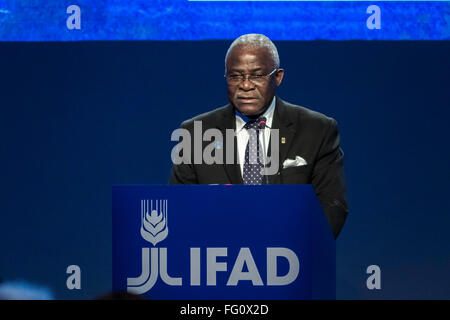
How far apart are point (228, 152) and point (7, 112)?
65.3 inches

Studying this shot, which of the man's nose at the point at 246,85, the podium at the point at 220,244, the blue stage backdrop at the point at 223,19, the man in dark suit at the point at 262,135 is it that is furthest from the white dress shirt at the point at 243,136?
the podium at the point at 220,244

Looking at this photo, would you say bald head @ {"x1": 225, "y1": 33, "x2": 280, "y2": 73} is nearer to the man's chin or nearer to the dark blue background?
the man's chin

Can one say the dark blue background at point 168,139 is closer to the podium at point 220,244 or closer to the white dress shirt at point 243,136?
the white dress shirt at point 243,136

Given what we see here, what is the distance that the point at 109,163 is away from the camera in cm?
386

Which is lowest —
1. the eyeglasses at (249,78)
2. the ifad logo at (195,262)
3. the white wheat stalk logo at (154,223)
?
the ifad logo at (195,262)

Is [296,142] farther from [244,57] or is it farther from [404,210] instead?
[404,210]

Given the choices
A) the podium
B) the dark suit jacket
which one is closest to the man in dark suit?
the dark suit jacket

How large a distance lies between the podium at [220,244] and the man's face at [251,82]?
127cm

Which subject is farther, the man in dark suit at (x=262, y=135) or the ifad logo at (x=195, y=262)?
the man in dark suit at (x=262, y=135)

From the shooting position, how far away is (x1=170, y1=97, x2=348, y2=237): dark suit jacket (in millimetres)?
2639

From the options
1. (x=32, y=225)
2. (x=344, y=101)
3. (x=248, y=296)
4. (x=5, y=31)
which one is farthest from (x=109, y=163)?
(x=248, y=296)

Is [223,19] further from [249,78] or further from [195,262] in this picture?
[195,262]

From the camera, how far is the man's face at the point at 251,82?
2.84m

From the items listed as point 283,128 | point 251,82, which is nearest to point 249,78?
point 251,82
